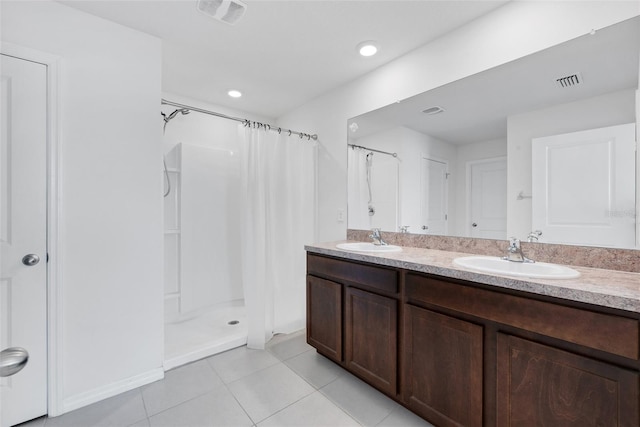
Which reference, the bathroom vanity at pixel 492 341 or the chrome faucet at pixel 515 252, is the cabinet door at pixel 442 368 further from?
the chrome faucet at pixel 515 252

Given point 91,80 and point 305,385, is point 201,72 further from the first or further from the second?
point 305,385

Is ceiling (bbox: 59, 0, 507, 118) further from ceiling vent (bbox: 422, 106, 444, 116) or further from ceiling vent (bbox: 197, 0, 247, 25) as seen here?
ceiling vent (bbox: 422, 106, 444, 116)

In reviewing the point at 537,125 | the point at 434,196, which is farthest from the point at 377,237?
the point at 537,125

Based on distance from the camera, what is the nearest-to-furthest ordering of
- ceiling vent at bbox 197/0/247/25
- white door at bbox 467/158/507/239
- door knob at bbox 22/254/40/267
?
door knob at bbox 22/254/40/267
ceiling vent at bbox 197/0/247/25
white door at bbox 467/158/507/239

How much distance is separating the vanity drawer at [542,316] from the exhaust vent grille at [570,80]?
3.95 ft

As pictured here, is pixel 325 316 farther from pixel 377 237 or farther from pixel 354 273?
pixel 377 237

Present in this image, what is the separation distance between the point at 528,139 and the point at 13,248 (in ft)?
9.68

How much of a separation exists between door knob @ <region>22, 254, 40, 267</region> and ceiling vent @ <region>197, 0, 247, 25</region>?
5.59 feet

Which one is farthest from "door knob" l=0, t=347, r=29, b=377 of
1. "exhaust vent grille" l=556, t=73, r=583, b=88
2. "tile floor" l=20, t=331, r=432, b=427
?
"exhaust vent grille" l=556, t=73, r=583, b=88

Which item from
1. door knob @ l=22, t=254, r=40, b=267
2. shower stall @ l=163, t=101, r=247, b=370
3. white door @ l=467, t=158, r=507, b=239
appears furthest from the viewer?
shower stall @ l=163, t=101, r=247, b=370

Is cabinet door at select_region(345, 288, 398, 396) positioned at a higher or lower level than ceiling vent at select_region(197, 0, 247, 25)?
lower

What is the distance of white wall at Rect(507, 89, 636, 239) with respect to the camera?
1.38 metres

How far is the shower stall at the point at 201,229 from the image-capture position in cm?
293

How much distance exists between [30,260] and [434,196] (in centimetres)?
254
